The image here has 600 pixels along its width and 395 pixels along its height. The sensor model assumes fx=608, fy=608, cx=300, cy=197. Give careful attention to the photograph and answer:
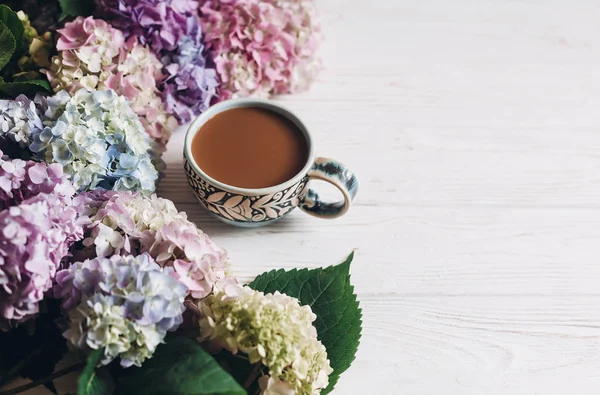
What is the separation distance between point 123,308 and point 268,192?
0.87ft

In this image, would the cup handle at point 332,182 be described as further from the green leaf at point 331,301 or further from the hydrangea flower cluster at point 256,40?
the hydrangea flower cluster at point 256,40

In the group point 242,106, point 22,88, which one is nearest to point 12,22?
point 22,88

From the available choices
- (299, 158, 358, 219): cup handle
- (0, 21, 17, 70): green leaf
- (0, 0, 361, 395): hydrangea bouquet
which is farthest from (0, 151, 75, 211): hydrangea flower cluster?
(299, 158, 358, 219): cup handle

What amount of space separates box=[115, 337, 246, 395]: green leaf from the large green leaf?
489mm

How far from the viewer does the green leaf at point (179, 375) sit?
534mm

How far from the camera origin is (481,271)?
86 cm

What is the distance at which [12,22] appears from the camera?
822 mm

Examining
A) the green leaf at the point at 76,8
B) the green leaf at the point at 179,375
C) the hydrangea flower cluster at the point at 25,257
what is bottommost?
the green leaf at the point at 179,375

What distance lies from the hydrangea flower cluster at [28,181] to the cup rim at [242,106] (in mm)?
178

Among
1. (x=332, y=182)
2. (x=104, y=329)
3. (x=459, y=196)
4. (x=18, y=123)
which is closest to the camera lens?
(x=104, y=329)

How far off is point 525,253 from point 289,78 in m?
0.46

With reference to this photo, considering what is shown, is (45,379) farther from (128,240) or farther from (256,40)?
(256,40)

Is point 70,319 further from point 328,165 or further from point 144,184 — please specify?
point 328,165

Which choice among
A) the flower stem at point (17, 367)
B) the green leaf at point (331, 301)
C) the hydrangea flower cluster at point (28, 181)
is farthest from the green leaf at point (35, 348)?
the green leaf at point (331, 301)
